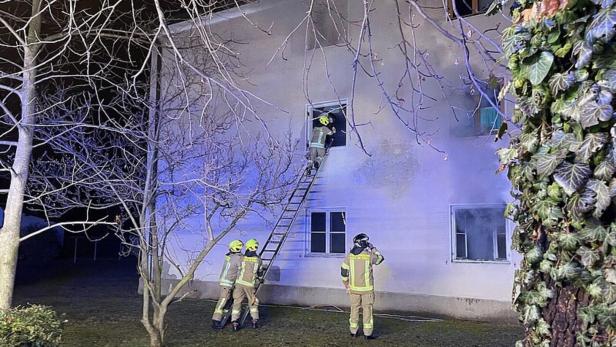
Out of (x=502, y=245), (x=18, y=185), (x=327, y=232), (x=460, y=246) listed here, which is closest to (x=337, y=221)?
(x=327, y=232)

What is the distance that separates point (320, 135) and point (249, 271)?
3873 millimetres

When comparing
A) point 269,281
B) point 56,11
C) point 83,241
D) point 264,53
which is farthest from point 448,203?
point 83,241

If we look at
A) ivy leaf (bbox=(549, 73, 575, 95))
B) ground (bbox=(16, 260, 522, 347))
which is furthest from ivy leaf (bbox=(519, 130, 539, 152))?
ground (bbox=(16, 260, 522, 347))

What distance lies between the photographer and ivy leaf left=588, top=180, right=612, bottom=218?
1998 millimetres

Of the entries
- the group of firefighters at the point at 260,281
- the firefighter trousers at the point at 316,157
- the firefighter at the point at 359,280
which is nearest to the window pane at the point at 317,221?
the firefighter trousers at the point at 316,157

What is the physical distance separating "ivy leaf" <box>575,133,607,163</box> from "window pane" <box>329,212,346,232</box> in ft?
33.2

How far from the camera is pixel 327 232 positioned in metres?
12.3

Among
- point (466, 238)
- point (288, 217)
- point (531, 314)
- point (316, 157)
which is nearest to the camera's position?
point (531, 314)

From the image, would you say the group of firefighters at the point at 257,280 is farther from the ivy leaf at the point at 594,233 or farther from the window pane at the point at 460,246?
the ivy leaf at the point at 594,233

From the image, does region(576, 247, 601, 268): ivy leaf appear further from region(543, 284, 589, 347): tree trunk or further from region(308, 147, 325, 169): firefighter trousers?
region(308, 147, 325, 169): firefighter trousers

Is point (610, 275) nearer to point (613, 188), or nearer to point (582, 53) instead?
point (613, 188)

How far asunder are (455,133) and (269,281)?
5786 millimetres

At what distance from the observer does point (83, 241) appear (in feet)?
88.2

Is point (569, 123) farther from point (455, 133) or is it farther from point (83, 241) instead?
point (83, 241)
